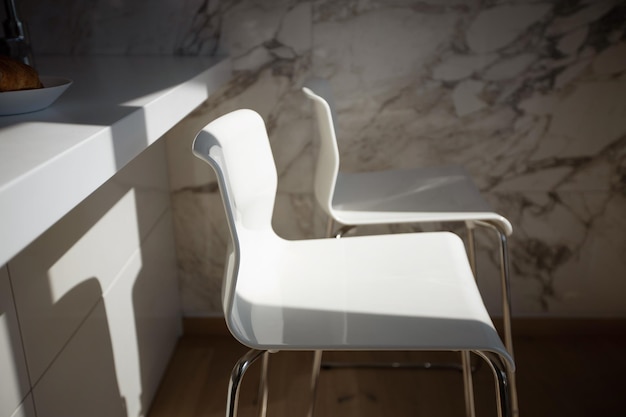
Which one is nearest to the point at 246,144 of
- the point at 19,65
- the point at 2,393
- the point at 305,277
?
the point at 305,277

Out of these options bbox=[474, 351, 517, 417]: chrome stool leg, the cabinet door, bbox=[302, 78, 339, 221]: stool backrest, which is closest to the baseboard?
bbox=[302, 78, 339, 221]: stool backrest

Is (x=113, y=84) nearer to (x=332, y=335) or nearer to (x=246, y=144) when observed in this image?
(x=246, y=144)

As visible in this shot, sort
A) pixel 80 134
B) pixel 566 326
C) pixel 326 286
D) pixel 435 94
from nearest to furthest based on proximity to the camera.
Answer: pixel 80 134
pixel 326 286
pixel 435 94
pixel 566 326

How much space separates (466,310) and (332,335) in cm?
20

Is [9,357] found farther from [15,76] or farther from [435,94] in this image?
[435,94]

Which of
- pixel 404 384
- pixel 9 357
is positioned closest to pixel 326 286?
pixel 9 357

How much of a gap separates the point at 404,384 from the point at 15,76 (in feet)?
4.13

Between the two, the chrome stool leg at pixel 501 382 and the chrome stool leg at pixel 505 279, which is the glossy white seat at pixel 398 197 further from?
the chrome stool leg at pixel 501 382

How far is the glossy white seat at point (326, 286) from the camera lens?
0.87m

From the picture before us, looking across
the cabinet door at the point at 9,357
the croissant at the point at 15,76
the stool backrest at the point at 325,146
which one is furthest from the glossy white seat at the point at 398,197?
the cabinet door at the point at 9,357

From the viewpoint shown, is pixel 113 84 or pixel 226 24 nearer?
pixel 113 84

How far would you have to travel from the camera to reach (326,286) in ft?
3.37

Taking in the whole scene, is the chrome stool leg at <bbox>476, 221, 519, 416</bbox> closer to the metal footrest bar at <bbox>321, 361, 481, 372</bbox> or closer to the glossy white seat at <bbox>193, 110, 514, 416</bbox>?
the glossy white seat at <bbox>193, 110, 514, 416</bbox>

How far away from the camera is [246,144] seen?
3.34ft
